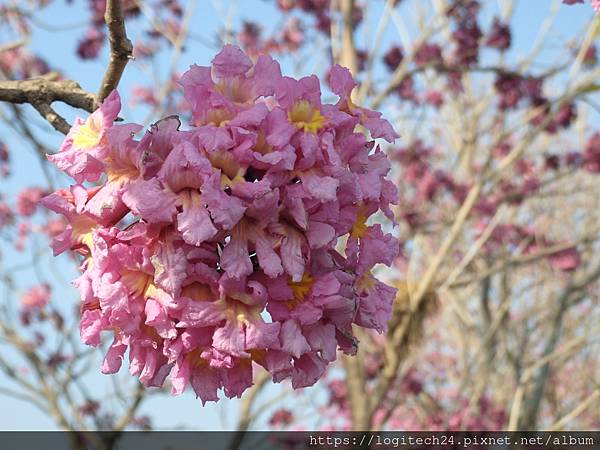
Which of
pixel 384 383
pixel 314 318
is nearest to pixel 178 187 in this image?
pixel 314 318

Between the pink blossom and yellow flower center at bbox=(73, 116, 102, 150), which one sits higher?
yellow flower center at bbox=(73, 116, 102, 150)

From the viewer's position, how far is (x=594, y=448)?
17.9ft

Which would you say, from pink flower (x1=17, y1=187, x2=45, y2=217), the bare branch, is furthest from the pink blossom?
the bare branch

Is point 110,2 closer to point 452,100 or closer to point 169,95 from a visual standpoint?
point 169,95

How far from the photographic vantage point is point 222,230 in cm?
110

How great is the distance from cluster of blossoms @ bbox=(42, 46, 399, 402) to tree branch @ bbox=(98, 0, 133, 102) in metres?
0.18

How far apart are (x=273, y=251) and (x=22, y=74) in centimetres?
548

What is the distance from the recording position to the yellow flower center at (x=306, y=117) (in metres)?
1.19

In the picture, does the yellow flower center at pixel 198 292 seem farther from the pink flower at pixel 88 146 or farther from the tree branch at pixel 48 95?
the tree branch at pixel 48 95

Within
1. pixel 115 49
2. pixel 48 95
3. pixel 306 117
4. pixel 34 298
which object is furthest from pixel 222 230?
pixel 34 298

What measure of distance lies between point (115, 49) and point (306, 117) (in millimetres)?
424

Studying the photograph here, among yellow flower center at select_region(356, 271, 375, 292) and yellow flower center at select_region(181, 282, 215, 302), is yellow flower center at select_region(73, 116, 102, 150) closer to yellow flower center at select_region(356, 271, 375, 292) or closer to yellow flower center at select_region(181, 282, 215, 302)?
yellow flower center at select_region(181, 282, 215, 302)

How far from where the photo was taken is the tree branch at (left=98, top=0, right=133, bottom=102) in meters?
1.36

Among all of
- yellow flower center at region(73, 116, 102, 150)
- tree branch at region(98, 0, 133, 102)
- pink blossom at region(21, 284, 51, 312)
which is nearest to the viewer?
yellow flower center at region(73, 116, 102, 150)
